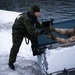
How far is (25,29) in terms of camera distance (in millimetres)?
5168

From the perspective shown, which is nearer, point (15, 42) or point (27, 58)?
point (15, 42)

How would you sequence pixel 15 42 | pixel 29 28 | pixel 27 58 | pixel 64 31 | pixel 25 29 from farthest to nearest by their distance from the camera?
1. pixel 27 58
2. pixel 64 31
3. pixel 15 42
4. pixel 25 29
5. pixel 29 28

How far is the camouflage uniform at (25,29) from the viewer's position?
4.89 metres

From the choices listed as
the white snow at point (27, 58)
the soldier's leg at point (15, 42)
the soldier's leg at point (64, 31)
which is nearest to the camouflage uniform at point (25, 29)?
the soldier's leg at point (15, 42)

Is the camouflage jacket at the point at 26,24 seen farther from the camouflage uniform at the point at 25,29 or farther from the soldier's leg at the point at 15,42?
the soldier's leg at the point at 15,42

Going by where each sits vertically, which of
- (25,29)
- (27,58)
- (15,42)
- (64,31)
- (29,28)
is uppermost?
(29,28)

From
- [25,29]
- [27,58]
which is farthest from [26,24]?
[27,58]

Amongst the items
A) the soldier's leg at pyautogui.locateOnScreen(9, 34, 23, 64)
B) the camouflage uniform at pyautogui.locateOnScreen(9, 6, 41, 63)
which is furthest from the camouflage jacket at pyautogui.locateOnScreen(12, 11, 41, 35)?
the soldier's leg at pyautogui.locateOnScreen(9, 34, 23, 64)

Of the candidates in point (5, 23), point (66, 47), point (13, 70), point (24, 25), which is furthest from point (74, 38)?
point (5, 23)

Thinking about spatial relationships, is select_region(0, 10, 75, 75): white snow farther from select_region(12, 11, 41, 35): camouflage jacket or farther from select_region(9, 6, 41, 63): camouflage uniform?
select_region(12, 11, 41, 35): camouflage jacket

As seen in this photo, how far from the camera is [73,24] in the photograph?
20.0 ft

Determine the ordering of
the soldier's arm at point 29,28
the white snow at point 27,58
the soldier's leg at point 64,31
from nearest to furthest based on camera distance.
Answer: the white snow at point 27,58
the soldier's arm at point 29,28
the soldier's leg at point 64,31

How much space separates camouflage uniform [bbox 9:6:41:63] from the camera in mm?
4895

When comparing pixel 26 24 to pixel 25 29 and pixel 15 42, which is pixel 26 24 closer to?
pixel 25 29
